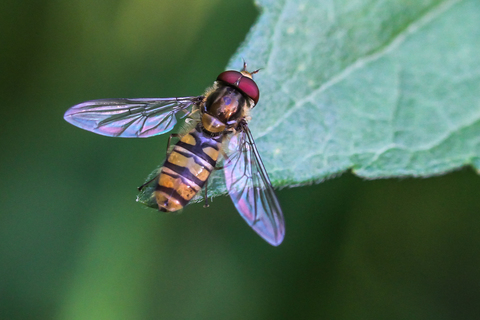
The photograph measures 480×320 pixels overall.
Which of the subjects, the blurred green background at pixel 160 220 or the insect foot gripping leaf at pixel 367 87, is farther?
the blurred green background at pixel 160 220

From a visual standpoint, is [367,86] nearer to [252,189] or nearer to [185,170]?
[252,189]

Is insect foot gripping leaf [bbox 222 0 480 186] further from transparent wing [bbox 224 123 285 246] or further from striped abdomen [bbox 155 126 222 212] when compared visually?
striped abdomen [bbox 155 126 222 212]

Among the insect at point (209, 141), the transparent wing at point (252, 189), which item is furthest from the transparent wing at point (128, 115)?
the transparent wing at point (252, 189)

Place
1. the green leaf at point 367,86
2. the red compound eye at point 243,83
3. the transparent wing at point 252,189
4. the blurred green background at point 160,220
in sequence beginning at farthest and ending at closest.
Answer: the blurred green background at point 160,220, the red compound eye at point 243,83, the transparent wing at point 252,189, the green leaf at point 367,86

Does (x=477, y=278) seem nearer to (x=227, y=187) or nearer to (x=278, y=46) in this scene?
(x=227, y=187)

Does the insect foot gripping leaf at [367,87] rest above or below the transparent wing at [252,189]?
above

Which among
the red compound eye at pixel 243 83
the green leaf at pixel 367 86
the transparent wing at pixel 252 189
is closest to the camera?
the green leaf at pixel 367 86

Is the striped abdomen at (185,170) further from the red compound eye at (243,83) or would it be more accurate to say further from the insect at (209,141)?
the red compound eye at (243,83)
